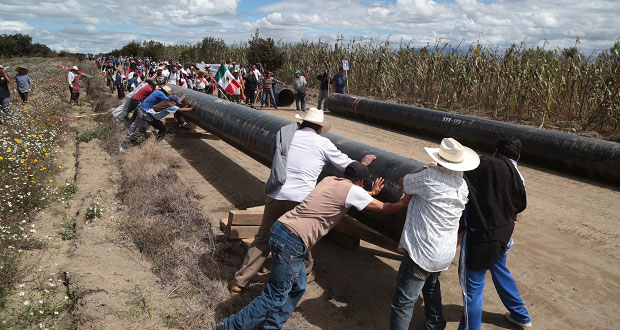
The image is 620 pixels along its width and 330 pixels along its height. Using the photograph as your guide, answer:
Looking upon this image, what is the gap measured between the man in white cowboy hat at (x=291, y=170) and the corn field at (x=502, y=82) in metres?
10.5

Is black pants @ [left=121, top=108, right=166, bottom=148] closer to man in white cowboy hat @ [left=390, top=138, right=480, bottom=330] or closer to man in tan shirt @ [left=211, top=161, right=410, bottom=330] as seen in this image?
man in tan shirt @ [left=211, top=161, right=410, bottom=330]

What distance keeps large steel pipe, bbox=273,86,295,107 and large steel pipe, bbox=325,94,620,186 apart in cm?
450

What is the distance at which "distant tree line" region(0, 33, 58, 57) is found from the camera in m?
66.3

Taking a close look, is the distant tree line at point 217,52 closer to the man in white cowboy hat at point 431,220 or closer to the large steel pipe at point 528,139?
the large steel pipe at point 528,139

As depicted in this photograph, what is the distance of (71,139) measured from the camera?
34.3 feet

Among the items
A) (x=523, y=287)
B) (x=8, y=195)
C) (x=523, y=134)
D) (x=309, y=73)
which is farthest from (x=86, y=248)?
(x=309, y=73)

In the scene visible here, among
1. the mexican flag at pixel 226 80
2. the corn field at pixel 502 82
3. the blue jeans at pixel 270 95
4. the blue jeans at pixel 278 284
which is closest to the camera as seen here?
the blue jeans at pixel 278 284

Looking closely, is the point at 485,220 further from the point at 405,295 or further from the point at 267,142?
the point at 267,142

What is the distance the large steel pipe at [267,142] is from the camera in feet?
13.6

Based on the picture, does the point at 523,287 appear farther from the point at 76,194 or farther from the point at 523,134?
the point at 76,194

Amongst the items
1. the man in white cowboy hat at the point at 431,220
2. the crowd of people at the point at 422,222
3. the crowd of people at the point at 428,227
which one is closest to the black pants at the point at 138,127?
the crowd of people at the point at 422,222

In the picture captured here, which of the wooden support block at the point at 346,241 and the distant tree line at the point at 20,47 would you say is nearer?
the wooden support block at the point at 346,241

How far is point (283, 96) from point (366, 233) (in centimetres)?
1388

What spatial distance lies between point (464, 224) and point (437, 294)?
0.64m
